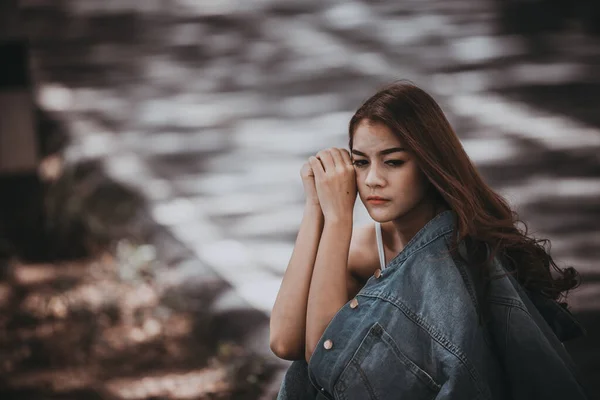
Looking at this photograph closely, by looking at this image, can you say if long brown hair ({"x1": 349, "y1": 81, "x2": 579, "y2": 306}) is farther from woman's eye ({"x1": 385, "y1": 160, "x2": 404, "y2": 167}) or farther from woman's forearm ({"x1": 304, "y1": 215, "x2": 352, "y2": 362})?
woman's forearm ({"x1": 304, "y1": 215, "x2": 352, "y2": 362})

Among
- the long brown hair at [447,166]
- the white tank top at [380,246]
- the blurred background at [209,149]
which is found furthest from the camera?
the blurred background at [209,149]

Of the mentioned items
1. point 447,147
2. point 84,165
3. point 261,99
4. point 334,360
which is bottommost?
point 84,165

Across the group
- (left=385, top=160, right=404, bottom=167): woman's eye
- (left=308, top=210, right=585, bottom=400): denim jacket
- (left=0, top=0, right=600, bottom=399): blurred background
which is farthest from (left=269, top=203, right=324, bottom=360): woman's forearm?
(left=0, top=0, right=600, bottom=399): blurred background

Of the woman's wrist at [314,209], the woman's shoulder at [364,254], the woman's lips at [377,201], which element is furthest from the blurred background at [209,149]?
the woman's lips at [377,201]

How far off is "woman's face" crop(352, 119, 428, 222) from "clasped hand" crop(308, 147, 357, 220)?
44mm

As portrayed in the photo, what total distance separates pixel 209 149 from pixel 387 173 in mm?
3721

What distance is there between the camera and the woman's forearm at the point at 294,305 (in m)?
1.76

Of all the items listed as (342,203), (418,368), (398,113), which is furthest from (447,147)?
(418,368)

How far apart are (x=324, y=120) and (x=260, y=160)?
521 mm

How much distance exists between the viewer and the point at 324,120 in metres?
5.19

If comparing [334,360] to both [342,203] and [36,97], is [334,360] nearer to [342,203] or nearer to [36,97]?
[342,203]

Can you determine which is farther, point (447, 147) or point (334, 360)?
point (447, 147)

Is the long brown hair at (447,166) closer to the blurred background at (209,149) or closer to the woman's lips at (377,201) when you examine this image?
the woman's lips at (377,201)

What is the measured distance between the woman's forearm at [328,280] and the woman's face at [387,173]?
94 mm
